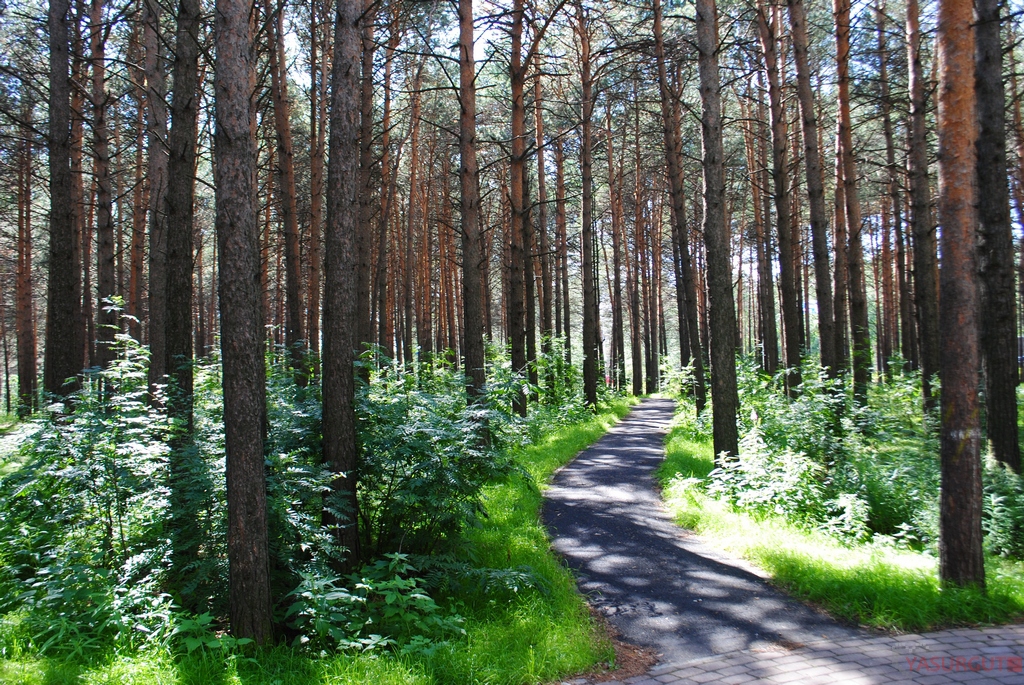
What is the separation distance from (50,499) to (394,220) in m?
23.4

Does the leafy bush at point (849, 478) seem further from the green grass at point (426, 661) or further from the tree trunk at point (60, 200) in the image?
the tree trunk at point (60, 200)

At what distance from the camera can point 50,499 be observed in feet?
18.5

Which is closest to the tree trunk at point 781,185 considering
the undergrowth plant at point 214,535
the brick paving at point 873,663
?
the undergrowth plant at point 214,535

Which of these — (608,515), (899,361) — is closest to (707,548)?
(608,515)

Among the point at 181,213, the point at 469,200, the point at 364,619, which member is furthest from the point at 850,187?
the point at 364,619

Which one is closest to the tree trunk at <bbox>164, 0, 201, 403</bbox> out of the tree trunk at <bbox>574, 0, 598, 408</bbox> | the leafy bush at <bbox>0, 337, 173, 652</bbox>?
the leafy bush at <bbox>0, 337, 173, 652</bbox>

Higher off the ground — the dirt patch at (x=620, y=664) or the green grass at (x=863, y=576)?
the green grass at (x=863, y=576)

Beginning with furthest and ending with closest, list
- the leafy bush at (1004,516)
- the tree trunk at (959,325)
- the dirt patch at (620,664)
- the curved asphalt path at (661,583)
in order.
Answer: the leafy bush at (1004,516) < the tree trunk at (959,325) < the curved asphalt path at (661,583) < the dirt patch at (620,664)

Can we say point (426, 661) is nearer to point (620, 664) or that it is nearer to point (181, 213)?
point (620, 664)

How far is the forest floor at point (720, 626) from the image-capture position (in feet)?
13.5

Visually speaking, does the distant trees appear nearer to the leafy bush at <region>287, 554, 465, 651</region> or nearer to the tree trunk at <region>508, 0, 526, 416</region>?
the tree trunk at <region>508, 0, 526, 416</region>

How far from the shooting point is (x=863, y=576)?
5.41 m

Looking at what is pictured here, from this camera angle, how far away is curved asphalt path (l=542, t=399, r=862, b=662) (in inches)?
189

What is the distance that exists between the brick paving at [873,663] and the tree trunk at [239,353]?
2485 millimetres
